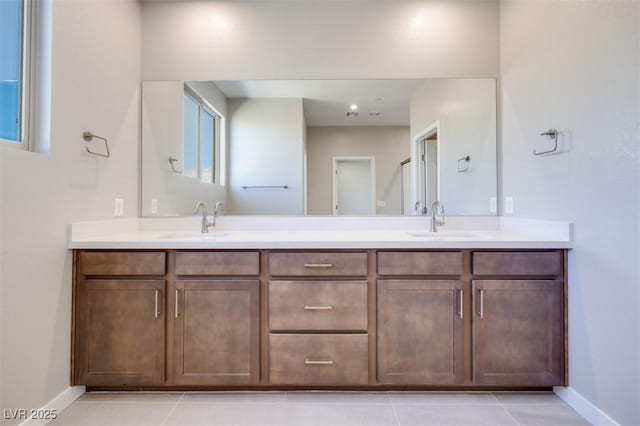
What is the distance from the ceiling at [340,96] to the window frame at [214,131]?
156mm

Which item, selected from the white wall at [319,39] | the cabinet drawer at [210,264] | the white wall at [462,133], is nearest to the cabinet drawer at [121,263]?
the cabinet drawer at [210,264]

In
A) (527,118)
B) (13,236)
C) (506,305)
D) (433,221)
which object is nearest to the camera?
(13,236)

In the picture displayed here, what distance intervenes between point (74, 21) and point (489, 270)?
2500 mm

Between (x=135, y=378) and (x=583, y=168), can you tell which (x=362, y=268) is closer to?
(x=583, y=168)

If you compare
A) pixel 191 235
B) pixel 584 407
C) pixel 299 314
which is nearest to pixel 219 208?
pixel 191 235

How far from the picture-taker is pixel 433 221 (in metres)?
2.30

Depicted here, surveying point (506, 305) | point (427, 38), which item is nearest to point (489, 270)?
point (506, 305)

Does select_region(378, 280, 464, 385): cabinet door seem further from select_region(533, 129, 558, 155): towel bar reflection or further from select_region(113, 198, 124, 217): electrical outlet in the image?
select_region(113, 198, 124, 217): electrical outlet

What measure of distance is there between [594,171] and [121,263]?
7.67 ft

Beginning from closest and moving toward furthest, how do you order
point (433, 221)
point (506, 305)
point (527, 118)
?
1. point (506, 305)
2. point (527, 118)
3. point (433, 221)

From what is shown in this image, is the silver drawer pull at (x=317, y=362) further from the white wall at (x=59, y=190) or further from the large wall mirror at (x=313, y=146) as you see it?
the white wall at (x=59, y=190)

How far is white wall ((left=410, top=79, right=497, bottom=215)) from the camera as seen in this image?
7.74ft

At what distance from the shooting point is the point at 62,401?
66.2 inches

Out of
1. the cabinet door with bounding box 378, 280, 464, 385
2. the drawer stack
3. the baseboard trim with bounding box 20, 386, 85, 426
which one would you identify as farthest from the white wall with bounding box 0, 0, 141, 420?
the cabinet door with bounding box 378, 280, 464, 385
